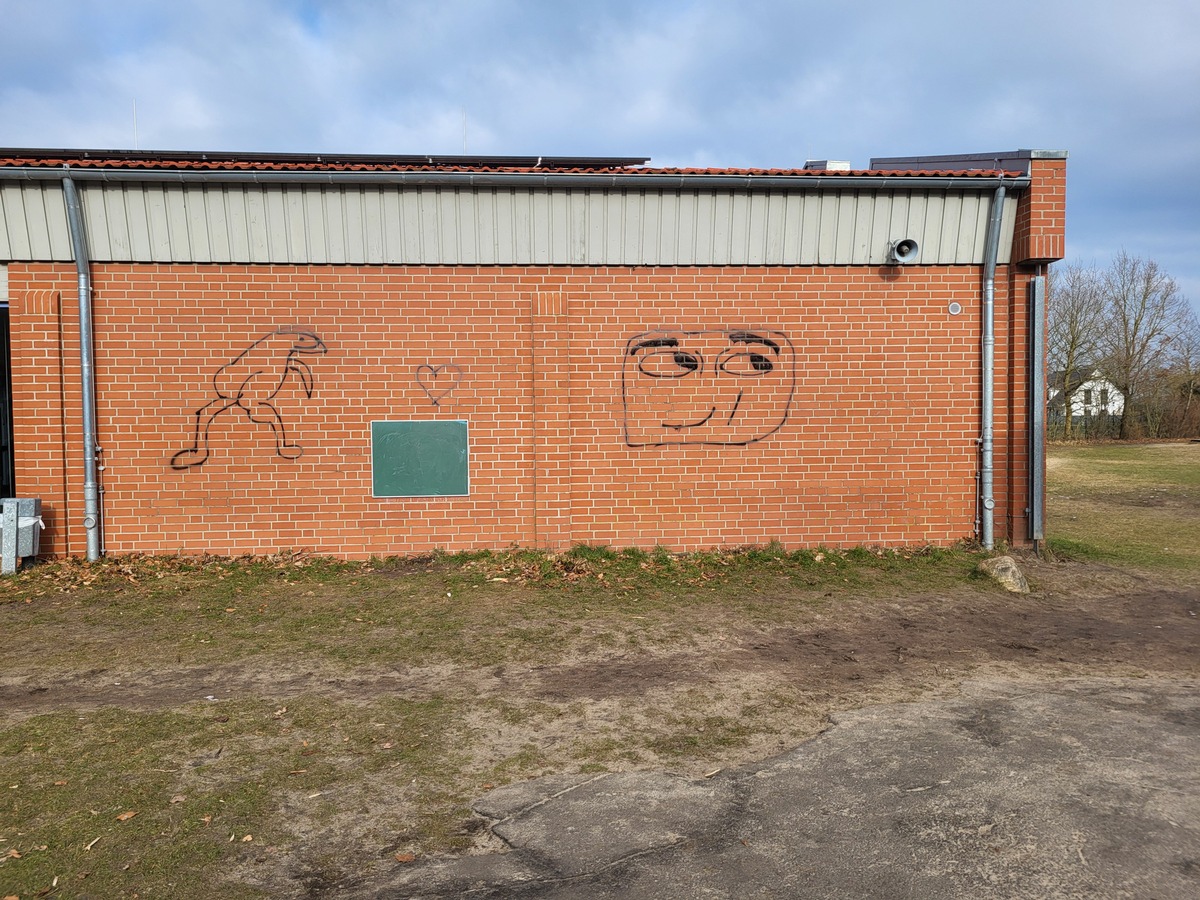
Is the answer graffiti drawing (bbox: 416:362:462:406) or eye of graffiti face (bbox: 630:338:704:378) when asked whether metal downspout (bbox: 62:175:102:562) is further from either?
eye of graffiti face (bbox: 630:338:704:378)

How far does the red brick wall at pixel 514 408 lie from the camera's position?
344 inches

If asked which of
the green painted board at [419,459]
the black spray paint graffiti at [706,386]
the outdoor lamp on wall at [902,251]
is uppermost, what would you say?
the outdoor lamp on wall at [902,251]

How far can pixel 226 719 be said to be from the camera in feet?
15.7

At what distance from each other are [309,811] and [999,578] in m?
6.89

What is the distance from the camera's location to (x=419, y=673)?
5695 mm

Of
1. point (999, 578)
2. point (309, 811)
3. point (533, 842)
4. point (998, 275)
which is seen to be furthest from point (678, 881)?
point (998, 275)

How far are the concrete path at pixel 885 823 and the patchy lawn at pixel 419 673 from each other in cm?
27

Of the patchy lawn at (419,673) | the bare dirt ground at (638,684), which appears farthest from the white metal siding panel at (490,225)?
the bare dirt ground at (638,684)

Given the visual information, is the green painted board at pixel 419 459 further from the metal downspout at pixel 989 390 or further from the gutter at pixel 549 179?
the metal downspout at pixel 989 390

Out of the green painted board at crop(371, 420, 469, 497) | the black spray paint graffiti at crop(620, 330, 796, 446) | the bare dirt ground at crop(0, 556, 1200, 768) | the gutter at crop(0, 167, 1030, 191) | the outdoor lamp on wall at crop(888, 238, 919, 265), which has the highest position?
the gutter at crop(0, 167, 1030, 191)

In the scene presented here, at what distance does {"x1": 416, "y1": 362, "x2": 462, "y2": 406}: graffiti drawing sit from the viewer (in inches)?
355

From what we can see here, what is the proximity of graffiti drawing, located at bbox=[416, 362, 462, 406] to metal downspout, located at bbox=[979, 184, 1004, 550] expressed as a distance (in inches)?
231

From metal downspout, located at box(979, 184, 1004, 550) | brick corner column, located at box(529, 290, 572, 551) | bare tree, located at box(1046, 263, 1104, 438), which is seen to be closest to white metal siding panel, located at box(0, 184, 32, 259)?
brick corner column, located at box(529, 290, 572, 551)

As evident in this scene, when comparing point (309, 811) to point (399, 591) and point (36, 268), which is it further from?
point (36, 268)
